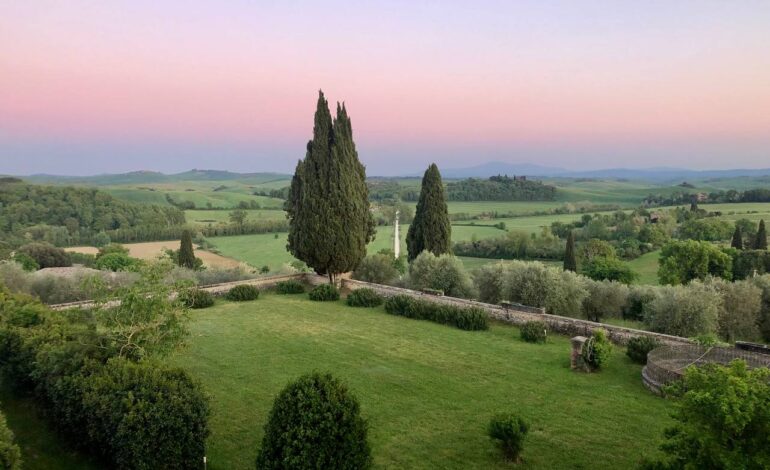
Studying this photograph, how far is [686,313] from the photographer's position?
18.1 m

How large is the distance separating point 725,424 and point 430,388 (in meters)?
8.15

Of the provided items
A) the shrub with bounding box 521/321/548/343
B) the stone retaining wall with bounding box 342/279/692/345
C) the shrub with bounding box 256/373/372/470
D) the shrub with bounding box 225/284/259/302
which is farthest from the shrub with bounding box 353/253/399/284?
the shrub with bounding box 256/373/372/470

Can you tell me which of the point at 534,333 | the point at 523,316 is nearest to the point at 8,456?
the point at 534,333

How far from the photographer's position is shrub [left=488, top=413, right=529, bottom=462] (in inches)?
362

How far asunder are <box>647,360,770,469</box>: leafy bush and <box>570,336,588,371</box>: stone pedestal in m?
8.13

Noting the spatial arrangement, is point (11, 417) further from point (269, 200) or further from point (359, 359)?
point (269, 200)

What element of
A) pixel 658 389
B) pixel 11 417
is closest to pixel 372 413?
pixel 658 389

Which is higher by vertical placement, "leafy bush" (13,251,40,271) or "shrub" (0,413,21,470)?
"shrub" (0,413,21,470)

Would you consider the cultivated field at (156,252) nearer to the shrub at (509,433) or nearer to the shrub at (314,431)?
the shrub at (314,431)

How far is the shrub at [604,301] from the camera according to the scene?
2419 cm

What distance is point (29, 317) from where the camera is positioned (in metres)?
14.3

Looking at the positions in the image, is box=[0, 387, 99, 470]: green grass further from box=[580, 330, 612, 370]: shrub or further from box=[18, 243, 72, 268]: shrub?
box=[18, 243, 72, 268]: shrub

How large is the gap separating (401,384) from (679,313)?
37.9 feet

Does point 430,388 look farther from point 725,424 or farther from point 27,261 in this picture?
point 27,261
